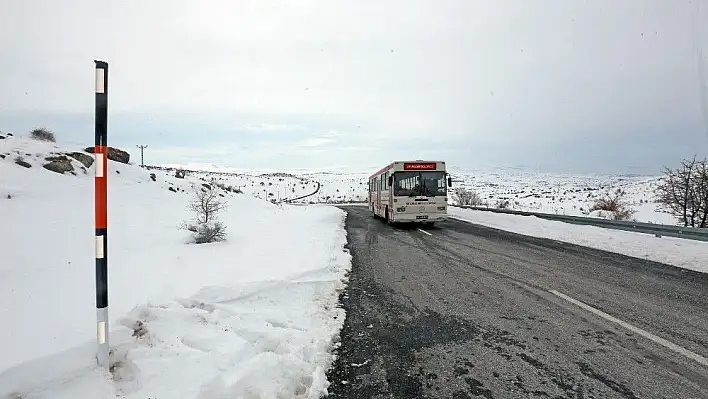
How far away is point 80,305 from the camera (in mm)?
4516

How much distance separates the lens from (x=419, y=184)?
1914 cm

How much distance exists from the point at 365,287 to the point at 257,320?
2.68 meters

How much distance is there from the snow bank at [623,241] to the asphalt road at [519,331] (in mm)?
1227

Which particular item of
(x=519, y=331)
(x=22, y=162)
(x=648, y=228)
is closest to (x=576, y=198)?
(x=648, y=228)

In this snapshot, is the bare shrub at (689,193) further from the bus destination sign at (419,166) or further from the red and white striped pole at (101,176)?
the red and white striped pole at (101,176)

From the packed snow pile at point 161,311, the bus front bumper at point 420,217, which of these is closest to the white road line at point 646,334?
the packed snow pile at point 161,311

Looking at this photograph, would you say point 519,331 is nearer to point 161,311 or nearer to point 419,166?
point 161,311

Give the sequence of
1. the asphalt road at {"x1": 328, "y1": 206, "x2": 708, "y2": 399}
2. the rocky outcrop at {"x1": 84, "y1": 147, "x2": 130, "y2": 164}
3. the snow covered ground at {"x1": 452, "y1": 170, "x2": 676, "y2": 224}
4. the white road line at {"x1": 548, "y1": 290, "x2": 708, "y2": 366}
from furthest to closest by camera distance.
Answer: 1. the snow covered ground at {"x1": 452, "y1": 170, "x2": 676, "y2": 224}
2. the rocky outcrop at {"x1": 84, "y1": 147, "x2": 130, "y2": 164}
3. the white road line at {"x1": 548, "y1": 290, "x2": 708, "y2": 366}
4. the asphalt road at {"x1": 328, "y1": 206, "x2": 708, "y2": 399}

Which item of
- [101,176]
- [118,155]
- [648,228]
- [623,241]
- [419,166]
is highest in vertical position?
[118,155]

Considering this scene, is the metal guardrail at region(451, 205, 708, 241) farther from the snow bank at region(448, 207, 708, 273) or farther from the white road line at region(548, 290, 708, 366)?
the white road line at region(548, 290, 708, 366)

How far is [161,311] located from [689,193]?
1944 centimetres

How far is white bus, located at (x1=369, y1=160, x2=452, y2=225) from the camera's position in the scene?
1894 cm

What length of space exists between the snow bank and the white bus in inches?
130

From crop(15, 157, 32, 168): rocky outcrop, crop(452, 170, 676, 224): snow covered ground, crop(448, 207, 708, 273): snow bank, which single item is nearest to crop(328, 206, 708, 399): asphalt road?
crop(448, 207, 708, 273): snow bank
